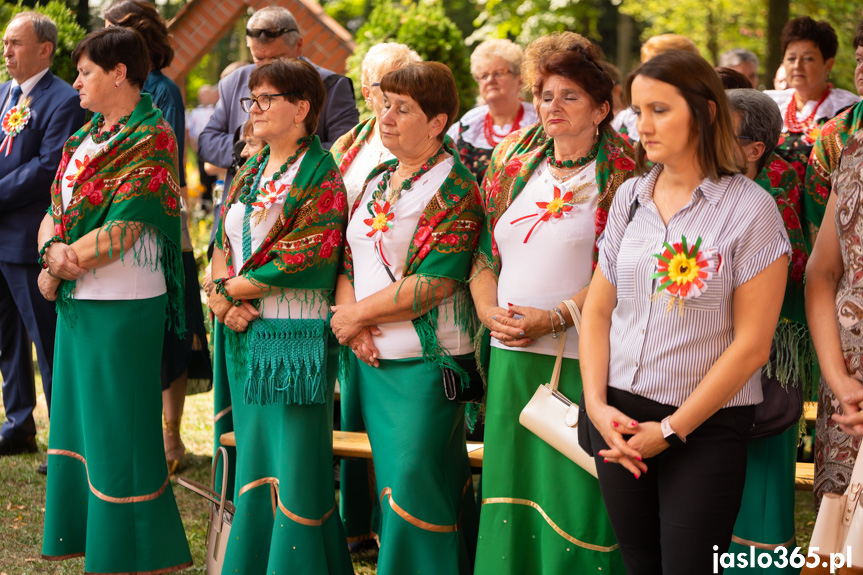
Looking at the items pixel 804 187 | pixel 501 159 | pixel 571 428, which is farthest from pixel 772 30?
pixel 571 428

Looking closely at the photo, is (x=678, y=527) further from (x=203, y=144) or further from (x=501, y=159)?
(x=203, y=144)

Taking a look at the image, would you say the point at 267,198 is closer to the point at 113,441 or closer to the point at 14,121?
the point at 113,441

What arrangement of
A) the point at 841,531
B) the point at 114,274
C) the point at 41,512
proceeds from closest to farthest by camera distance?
1. the point at 841,531
2. the point at 114,274
3. the point at 41,512

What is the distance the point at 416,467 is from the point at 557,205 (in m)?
1.01

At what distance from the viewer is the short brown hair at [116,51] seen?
151 inches

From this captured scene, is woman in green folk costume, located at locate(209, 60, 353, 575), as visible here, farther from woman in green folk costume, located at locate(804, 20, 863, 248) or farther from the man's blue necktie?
the man's blue necktie

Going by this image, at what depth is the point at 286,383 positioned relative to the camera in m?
3.44

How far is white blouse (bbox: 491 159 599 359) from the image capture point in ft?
10.2

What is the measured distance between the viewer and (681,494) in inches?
97.0

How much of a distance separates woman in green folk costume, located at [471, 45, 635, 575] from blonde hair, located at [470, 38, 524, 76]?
252 centimetres

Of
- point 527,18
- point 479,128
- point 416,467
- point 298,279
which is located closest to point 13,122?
point 298,279

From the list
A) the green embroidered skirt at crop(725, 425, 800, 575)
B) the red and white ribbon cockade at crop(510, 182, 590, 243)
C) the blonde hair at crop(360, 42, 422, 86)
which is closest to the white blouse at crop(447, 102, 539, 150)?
the blonde hair at crop(360, 42, 422, 86)

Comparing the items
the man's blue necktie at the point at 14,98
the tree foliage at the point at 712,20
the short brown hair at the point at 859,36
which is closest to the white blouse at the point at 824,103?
the short brown hair at the point at 859,36

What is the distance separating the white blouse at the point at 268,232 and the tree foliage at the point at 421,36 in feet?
12.1
